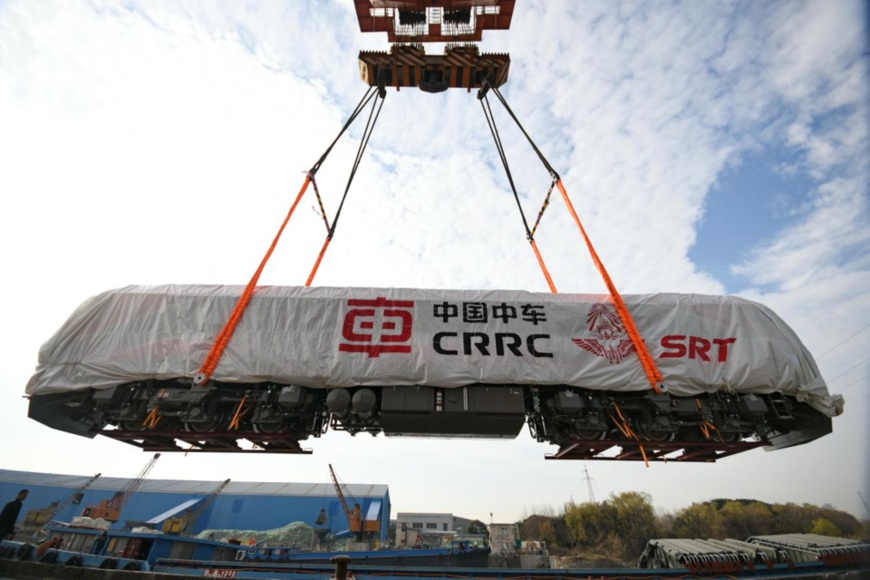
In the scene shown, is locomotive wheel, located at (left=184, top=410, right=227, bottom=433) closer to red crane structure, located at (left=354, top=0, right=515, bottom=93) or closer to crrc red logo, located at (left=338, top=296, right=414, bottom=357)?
crrc red logo, located at (left=338, top=296, right=414, bottom=357)

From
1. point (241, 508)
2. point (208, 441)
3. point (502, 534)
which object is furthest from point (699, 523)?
point (208, 441)

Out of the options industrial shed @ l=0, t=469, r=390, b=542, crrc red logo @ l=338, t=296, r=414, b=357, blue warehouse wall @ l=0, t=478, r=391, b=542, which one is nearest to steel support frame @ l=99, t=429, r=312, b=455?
crrc red logo @ l=338, t=296, r=414, b=357

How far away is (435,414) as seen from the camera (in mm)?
5902

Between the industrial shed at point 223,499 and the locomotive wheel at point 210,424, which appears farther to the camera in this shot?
the industrial shed at point 223,499

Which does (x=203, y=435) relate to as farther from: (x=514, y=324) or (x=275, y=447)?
(x=514, y=324)

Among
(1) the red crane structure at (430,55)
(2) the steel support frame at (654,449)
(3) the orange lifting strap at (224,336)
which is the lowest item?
(2) the steel support frame at (654,449)

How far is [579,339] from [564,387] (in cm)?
85

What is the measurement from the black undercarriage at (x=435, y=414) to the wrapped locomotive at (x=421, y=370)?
0.08 ft

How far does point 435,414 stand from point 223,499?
126 ft

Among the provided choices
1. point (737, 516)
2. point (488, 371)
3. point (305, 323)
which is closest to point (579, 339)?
point (488, 371)

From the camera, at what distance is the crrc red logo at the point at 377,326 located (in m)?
6.05

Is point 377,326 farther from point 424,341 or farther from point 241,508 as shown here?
point 241,508

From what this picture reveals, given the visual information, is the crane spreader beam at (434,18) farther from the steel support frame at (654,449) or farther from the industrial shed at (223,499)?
the industrial shed at (223,499)

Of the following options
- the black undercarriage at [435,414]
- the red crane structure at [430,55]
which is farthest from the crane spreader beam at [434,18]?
the black undercarriage at [435,414]
